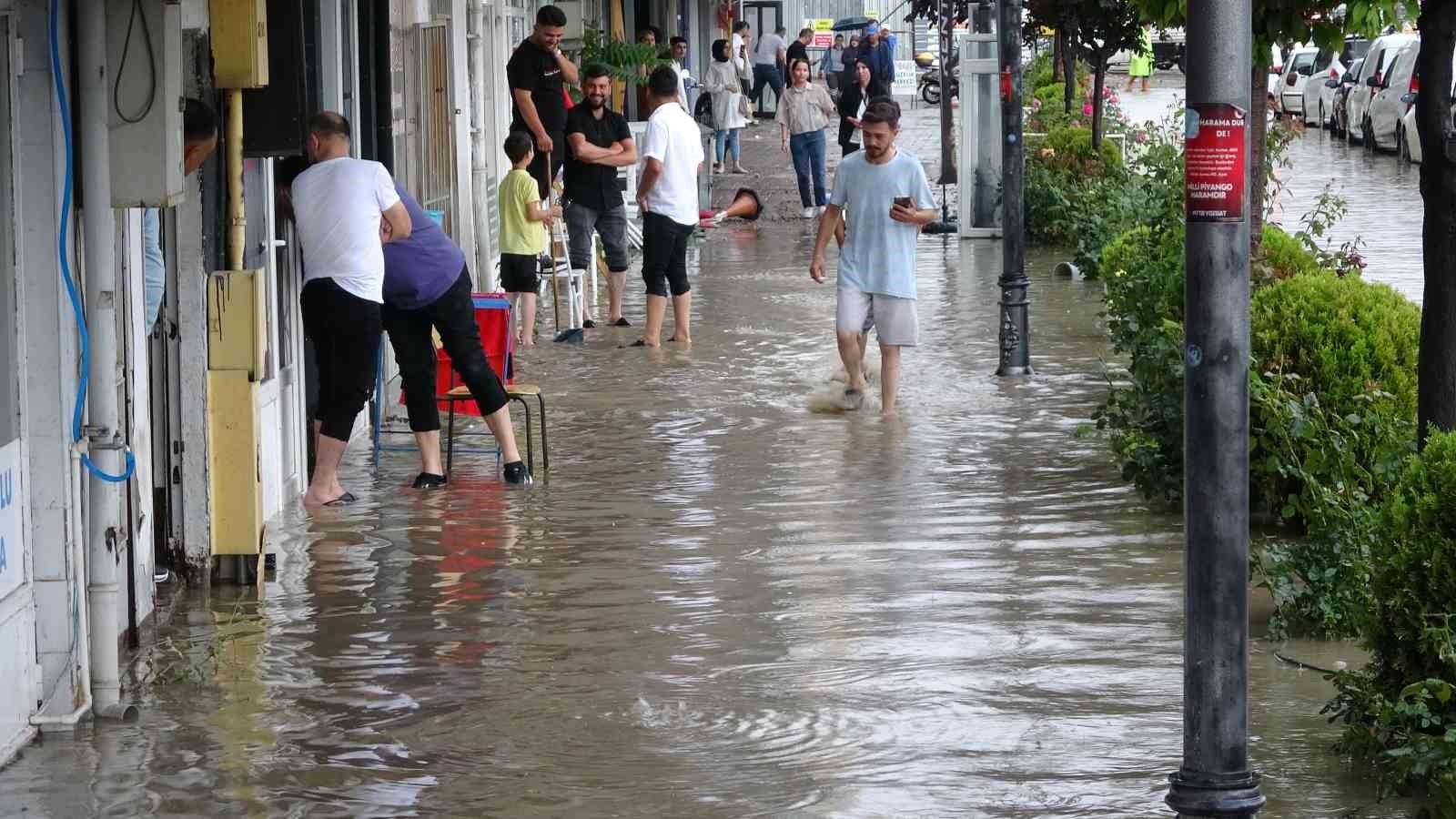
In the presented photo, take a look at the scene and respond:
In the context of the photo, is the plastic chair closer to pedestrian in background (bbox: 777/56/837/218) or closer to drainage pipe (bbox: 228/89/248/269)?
drainage pipe (bbox: 228/89/248/269)

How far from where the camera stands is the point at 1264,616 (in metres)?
7.75

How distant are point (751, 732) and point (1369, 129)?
30.4 m

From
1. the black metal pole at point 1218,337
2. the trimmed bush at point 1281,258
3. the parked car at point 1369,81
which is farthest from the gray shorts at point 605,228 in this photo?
the parked car at point 1369,81

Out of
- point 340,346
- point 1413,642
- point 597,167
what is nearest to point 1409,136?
point 597,167

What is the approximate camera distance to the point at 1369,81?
114 feet

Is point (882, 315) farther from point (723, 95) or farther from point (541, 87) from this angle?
point (723, 95)

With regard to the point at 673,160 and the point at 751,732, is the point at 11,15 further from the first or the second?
the point at 673,160

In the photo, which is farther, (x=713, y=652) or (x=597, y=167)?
(x=597, y=167)

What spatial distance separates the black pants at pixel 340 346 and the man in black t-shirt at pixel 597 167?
5719 millimetres

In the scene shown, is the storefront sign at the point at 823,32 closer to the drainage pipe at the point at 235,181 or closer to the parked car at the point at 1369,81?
the parked car at the point at 1369,81

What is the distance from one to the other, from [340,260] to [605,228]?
21.3ft

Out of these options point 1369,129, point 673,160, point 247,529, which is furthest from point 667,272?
point 1369,129

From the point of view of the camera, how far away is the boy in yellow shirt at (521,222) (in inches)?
564

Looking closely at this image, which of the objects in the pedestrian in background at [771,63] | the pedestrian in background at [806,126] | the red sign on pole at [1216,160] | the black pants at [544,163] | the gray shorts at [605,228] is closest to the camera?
the red sign on pole at [1216,160]
